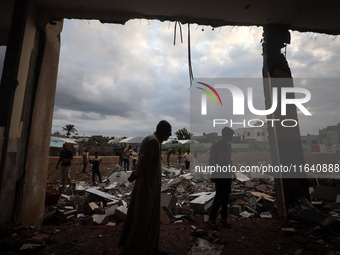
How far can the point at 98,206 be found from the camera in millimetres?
4902

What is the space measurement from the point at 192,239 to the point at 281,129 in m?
3.05

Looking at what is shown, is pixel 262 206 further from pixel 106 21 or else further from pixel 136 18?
pixel 106 21

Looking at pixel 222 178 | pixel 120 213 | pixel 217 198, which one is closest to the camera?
pixel 222 178

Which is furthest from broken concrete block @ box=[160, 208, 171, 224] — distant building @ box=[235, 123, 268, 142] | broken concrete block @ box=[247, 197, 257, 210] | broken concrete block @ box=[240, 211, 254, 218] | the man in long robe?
distant building @ box=[235, 123, 268, 142]

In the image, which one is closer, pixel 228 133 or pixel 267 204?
pixel 228 133

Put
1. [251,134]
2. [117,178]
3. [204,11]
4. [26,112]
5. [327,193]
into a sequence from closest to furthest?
[26,112], [204,11], [327,193], [117,178], [251,134]

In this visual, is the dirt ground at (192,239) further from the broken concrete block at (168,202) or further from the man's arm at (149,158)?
the man's arm at (149,158)

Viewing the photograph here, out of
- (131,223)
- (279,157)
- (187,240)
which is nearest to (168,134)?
(131,223)

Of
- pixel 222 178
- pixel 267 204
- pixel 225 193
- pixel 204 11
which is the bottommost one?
pixel 267 204

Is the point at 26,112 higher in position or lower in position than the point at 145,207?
higher

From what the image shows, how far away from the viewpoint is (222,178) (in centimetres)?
338

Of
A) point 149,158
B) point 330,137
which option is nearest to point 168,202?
point 149,158

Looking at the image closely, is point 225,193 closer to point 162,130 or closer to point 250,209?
point 250,209

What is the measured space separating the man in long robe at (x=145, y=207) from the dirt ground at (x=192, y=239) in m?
0.54
